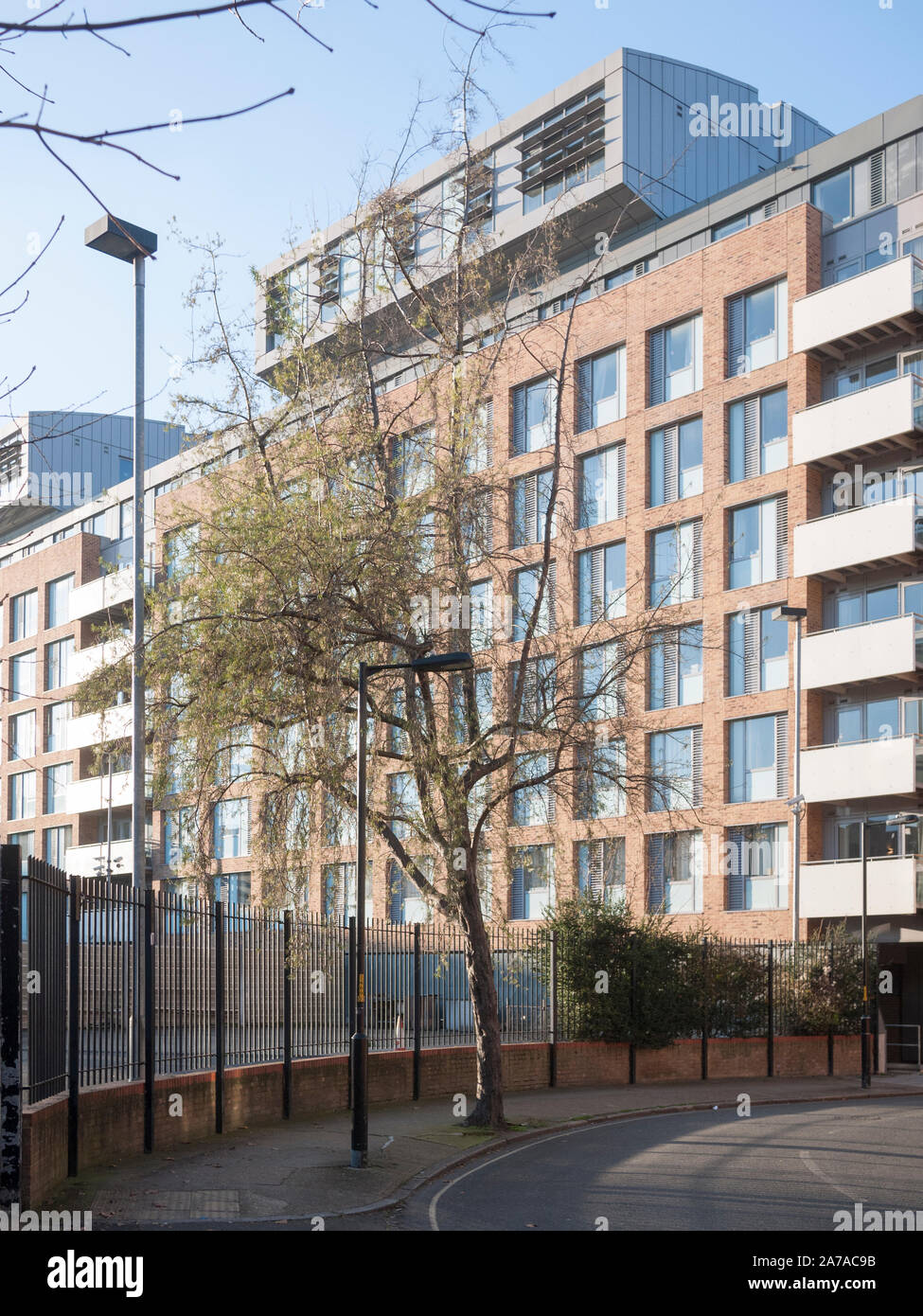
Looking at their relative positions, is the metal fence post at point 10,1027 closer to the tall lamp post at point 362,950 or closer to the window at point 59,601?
the tall lamp post at point 362,950

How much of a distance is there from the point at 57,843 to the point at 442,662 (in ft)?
175

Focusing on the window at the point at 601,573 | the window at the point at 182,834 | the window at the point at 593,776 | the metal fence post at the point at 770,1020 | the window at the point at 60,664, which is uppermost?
the window at the point at 601,573

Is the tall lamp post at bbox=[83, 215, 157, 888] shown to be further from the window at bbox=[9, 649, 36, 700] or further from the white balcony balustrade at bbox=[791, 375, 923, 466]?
the window at bbox=[9, 649, 36, 700]

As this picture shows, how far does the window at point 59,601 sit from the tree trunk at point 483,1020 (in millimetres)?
50367

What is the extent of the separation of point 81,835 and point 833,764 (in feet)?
123

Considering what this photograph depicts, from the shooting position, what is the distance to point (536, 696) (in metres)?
21.0

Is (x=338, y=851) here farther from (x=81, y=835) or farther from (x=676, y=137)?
(x=81, y=835)

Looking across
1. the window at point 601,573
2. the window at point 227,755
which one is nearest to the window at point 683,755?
the window at point 601,573

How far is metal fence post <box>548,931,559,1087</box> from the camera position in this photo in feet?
91.8

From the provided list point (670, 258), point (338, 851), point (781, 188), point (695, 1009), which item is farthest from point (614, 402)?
point (338, 851)

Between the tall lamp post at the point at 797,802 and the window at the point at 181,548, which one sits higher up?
the window at the point at 181,548

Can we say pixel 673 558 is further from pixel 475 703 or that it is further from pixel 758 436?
pixel 475 703

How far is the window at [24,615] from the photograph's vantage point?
7094 cm

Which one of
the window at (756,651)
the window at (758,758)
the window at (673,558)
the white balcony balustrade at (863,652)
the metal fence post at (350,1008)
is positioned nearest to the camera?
the metal fence post at (350,1008)
